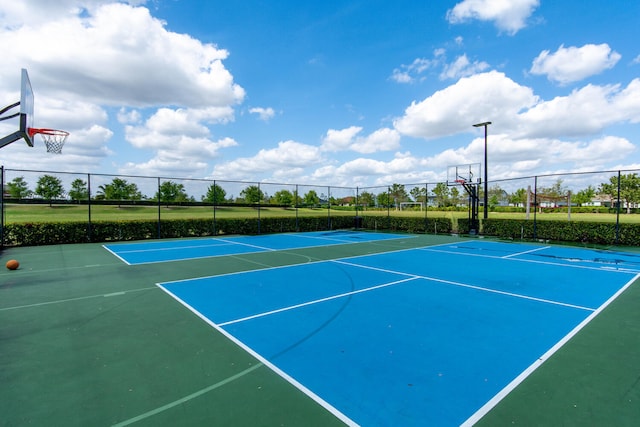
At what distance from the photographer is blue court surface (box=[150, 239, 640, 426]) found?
115 inches

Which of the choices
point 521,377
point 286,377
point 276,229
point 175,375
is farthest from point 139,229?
point 521,377

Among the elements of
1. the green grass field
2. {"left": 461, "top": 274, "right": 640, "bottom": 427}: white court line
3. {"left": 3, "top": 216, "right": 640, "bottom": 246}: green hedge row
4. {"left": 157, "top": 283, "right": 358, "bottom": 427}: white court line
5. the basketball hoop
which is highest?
the basketball hoop

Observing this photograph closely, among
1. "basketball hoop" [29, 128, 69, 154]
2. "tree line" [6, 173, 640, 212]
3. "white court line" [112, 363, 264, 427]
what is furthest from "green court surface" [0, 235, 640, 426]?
"tree line" [6, 173, 640, 212]

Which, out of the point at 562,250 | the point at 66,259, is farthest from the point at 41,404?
the point at 562,250

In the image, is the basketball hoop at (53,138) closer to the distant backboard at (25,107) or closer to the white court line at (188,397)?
the distant backboard at (25,107)

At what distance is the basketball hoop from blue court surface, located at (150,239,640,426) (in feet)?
24.2

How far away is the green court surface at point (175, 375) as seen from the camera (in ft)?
8.61

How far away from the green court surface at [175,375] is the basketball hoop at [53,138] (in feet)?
21.3

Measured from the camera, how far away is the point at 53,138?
418 inches

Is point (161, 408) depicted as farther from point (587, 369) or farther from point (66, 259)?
point (66, 259)

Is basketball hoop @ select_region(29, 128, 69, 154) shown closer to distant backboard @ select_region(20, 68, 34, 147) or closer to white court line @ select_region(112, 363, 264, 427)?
distant backboard @ select_region(20, 68, 34, 147)

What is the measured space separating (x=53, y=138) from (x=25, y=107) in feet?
7.29

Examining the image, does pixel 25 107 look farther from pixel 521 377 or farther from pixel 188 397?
pixel 521 377

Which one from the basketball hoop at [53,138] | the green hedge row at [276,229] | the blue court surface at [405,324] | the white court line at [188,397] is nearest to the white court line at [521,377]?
the blue court surface at [405,324]
